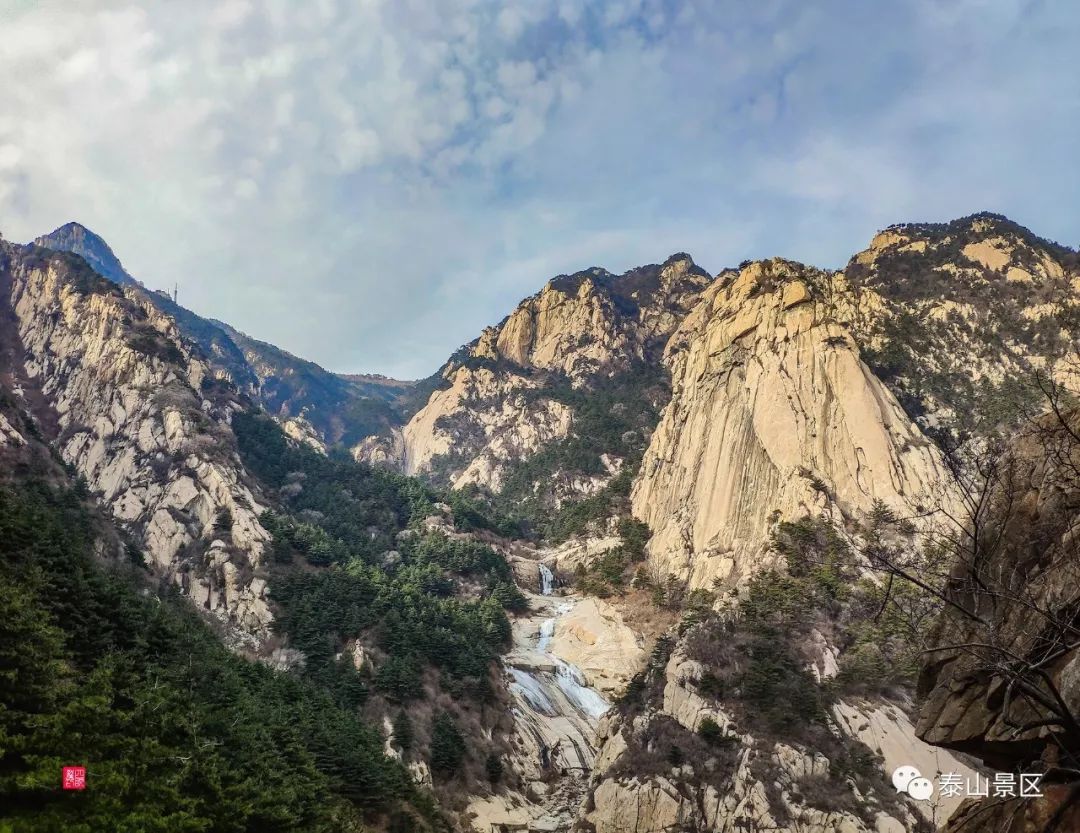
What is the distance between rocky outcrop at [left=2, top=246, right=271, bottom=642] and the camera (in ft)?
202

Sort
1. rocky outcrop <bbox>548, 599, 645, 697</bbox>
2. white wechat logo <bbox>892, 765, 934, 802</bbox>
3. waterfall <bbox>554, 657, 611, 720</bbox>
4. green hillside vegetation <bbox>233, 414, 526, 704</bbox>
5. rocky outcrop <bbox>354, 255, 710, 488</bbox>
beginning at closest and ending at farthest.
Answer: white wechat logo <bbox>892, 765, 934, 802</bbox> < green hillside vegetation <bbox>233, 414, 526, 704</bbox> < waterfall <bbox>554, 657, 611, 720</bbox> < rocky outcrop <bbox>548, 599, 645, 697</bbox> < rocky outcrop <bbox>354, 255, 710, 488</bbox>

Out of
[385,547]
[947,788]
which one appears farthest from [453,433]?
[947,788]

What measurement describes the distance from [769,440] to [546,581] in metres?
35.5

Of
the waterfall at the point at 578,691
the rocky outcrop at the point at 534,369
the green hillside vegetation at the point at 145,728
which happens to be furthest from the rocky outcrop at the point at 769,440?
the rocky outcrop at the point at 534,369

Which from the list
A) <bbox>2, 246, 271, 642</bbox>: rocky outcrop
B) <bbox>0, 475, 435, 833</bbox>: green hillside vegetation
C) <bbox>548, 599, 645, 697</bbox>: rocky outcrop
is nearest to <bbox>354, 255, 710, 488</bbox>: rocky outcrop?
<bbox>2, 246, 271, 642</bbox>: rocky outcrop

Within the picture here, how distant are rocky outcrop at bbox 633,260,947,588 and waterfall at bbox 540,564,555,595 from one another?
570 inches

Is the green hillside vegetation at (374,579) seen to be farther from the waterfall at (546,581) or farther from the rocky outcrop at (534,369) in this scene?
the rocky outcrop at (534,369)

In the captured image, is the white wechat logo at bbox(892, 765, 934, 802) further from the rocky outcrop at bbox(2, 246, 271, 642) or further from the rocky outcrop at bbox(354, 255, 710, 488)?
the rocky outcrop at bbox(354, 255, 710, 488)

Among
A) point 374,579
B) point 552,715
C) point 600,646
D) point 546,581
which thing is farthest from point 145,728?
point 546,581

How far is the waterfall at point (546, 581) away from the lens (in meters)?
86.0

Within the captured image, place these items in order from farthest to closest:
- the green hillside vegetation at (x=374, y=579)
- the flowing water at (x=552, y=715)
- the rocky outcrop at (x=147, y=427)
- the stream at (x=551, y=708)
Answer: the rocky outcrop at (x=147, y=427) < the green hillside vegetation at (x=374, y=579) < the stream at (x=551, y=708) < the flowing water at (x=552, y=715)

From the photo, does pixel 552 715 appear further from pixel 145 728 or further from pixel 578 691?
pixel 145 728

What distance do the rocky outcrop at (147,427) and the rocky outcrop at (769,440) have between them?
45584 mm

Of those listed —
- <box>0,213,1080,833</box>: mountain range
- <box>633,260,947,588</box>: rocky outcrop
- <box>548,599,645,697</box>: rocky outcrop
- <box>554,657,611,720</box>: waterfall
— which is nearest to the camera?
<box>0,213,1080,833</box>: mountain range
